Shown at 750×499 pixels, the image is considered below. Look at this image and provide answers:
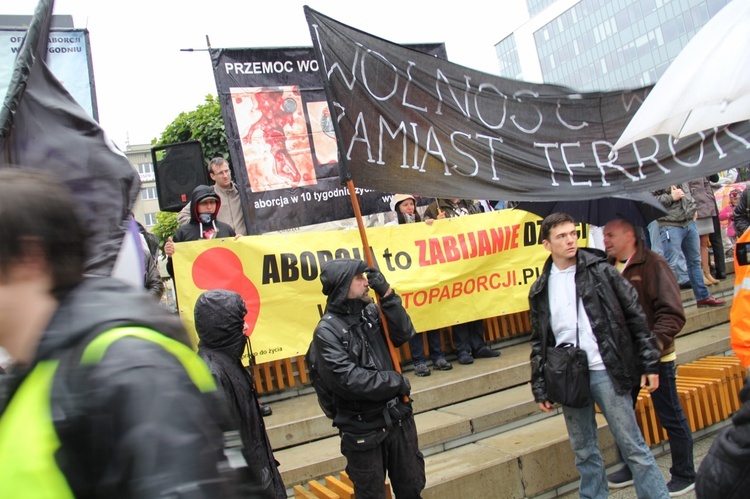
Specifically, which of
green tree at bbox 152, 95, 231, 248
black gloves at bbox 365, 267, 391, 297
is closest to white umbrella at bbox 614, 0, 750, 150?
black gloves at bbox 365, 267, 391, 297

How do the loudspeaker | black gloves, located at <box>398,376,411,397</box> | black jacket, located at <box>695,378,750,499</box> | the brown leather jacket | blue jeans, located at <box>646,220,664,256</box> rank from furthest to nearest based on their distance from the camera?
the loudspeaker, blue jeans, located at <box>646,220,664,256</box>, the brown leather jacket, black gloves, located at <box>398,376,411,397</box>, black jacket, located at <box>695,378,750,499</box>

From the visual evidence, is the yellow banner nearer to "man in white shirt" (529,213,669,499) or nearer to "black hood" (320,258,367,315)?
"black hood" (320,258,367,315)

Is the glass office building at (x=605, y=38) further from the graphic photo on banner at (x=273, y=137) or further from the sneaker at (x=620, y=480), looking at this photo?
the sneaker at (x=620, y=480)

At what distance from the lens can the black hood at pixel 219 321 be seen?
3.58 meters

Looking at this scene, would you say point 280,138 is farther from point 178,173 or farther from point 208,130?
point 208,130

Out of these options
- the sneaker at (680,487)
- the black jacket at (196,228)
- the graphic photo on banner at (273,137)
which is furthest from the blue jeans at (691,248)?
the black jacket at (196,228)

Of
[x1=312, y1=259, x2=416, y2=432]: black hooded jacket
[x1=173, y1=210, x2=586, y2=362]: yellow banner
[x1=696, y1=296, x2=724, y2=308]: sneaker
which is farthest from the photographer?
[x1=696, y1=296, x2=724, y2=308]: sneaker

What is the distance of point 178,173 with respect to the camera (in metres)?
9.22

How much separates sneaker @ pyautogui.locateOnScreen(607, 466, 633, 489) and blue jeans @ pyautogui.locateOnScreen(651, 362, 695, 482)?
1.51 feet

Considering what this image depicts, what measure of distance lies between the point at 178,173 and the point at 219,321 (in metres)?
6.16

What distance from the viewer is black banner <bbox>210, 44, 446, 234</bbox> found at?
7.27m

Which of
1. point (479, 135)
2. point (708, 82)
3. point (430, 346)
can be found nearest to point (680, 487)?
point (708, 82)

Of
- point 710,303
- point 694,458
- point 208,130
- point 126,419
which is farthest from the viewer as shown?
point 208,130

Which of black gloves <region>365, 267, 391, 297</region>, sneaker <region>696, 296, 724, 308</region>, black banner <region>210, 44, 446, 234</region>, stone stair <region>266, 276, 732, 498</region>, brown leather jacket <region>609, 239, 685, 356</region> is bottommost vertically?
stone stair <region>266, 276, 732, 498</region>
